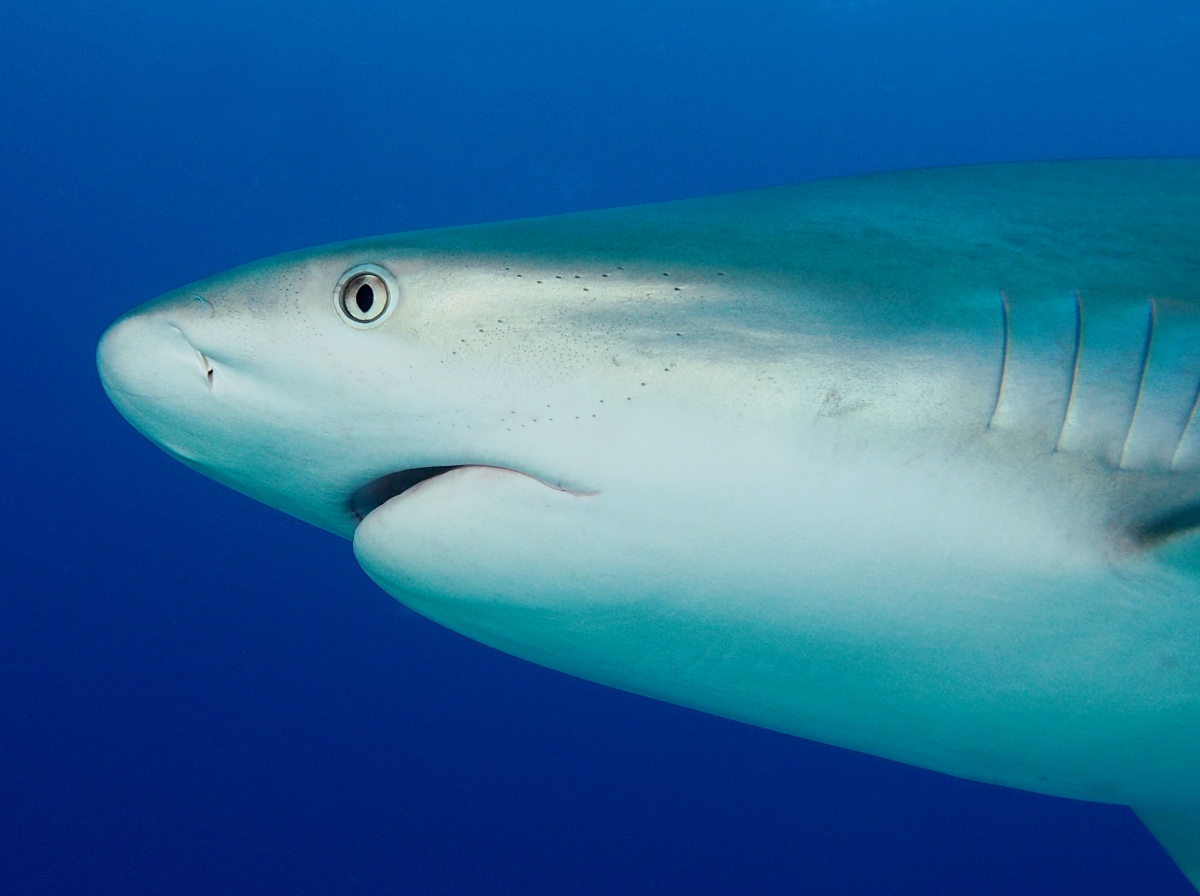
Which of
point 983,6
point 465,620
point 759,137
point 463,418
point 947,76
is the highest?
point 983,6

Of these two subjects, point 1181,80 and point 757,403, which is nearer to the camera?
point 757,403

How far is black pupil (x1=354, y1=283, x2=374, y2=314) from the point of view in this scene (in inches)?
34.9

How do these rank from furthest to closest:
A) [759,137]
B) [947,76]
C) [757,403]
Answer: [947,76] → [759,137] → [757,403]

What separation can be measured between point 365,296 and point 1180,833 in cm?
180

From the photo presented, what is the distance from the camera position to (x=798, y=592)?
2.98ft

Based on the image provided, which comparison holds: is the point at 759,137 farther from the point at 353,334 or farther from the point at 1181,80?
the point at 353,334

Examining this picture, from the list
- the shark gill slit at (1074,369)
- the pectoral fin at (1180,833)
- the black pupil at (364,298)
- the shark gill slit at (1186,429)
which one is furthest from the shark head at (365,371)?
the pectoral fin at (1180,833)

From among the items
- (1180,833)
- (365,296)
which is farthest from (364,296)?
(1180,833)

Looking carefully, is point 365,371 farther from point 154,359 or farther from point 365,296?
point 154,359

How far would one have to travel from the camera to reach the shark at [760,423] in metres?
0.83

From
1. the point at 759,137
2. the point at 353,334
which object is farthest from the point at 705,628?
the point at 759,137

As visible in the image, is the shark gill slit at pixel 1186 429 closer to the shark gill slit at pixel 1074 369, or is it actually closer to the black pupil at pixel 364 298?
the shark gill slit at pixel 1074 369

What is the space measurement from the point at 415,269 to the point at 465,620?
0.45 m

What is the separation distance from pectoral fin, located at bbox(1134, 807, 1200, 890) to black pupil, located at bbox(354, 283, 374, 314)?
1.64m
